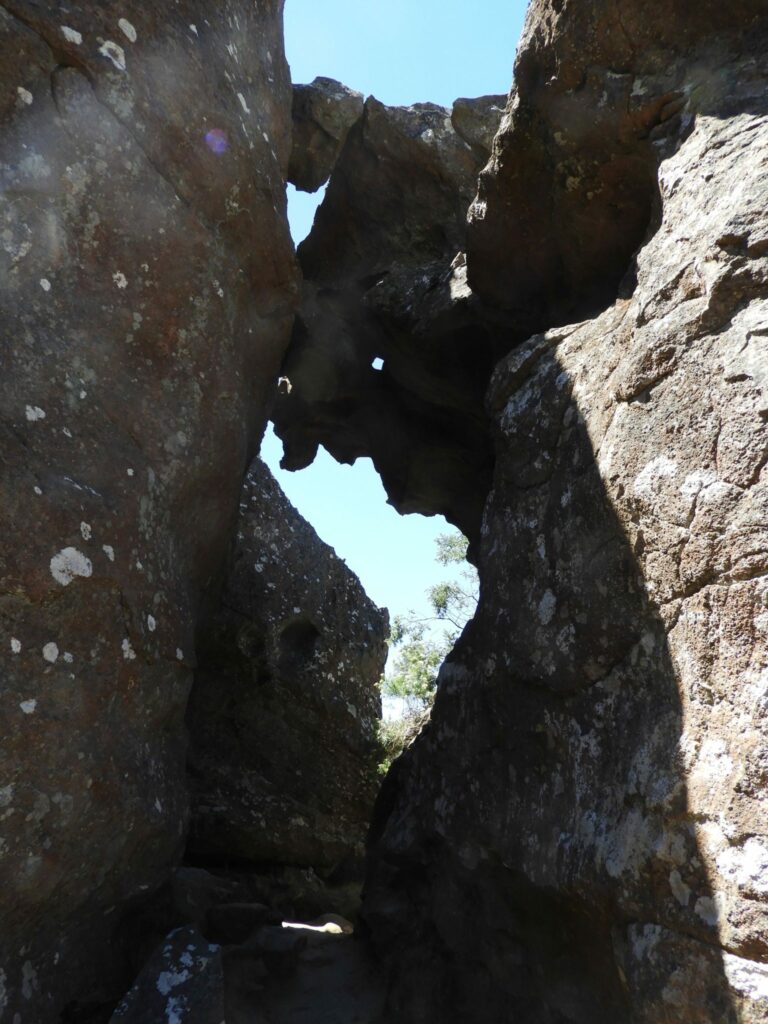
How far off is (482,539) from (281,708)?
273 cm

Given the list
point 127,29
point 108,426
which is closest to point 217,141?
point 127,29

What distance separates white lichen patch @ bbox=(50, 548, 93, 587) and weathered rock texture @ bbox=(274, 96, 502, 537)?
3.99 m

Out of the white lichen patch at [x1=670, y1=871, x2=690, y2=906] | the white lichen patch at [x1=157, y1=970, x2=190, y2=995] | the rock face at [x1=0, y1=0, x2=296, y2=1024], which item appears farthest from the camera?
the white lichen patch at [x1=157, y1=970, x2=190, y2=995]

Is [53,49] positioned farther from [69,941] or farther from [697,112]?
[69,941]

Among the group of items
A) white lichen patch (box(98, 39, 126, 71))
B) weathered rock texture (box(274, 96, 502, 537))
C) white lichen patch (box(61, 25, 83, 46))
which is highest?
weathered rock texture (box(274, 96, 502, 537))

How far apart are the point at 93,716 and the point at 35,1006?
108cm

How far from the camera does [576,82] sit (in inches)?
193

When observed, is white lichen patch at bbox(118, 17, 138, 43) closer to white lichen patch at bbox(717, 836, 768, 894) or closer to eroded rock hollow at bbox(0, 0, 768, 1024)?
eroded rock hollow at bbox(0, 0, 768, 1024)

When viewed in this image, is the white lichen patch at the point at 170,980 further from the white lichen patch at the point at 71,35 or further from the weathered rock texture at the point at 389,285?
the weathered rock texture at the point at 389,285

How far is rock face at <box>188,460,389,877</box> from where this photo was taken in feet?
21.4

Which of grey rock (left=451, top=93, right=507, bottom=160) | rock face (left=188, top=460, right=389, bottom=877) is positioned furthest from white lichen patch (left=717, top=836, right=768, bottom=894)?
grey rock (left=451, top=93, right=507, bottom=160)

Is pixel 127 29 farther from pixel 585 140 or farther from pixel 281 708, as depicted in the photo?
pixel 281 708

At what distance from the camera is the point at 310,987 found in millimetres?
5035

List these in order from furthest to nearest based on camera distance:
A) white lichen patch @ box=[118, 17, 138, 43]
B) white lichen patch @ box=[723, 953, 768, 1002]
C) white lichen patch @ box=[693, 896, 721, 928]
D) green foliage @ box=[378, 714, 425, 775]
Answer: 1. green foliage @ box=[378, 714, 425, 775]
2. white lichen patch @ box=[118, 17, 138, 43]
3. white lichen patch @ box=[693, 896, 721, 928]
4. white lichen patch @ box=[723, 953, 768, 1002]
